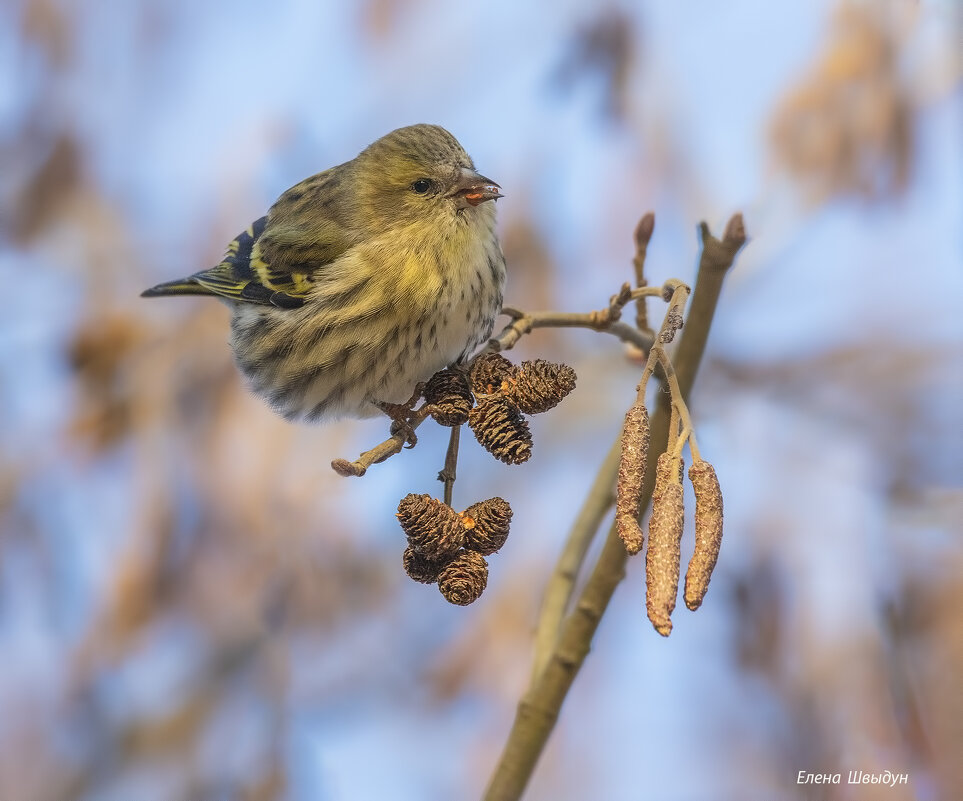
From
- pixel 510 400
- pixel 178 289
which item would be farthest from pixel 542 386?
pixel 178 289

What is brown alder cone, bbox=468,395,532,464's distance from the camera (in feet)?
5.01

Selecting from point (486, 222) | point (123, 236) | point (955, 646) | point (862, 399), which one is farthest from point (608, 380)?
point (123, 236)

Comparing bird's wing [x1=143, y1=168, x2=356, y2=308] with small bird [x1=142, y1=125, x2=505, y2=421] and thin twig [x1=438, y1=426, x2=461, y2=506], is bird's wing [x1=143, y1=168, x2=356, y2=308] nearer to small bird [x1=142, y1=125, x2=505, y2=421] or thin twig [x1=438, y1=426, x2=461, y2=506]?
small bird [x1=142, y1=125, x2=505, y2=421]

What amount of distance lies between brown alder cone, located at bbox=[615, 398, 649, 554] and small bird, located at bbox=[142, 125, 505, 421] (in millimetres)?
881

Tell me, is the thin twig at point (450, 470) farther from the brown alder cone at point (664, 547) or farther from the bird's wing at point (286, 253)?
the bird's wing at point (286, 253)

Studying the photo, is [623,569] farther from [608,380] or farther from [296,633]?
[296,633]

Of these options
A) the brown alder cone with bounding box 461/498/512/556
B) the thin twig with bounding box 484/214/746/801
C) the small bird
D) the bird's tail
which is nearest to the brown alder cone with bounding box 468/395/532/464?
the brown alder cone with bounding box 461/498/512/556

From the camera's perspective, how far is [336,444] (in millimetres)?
3303

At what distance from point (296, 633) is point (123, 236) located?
1642 millimetres

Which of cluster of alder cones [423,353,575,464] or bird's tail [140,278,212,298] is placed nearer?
cluster of alder cones [423,353,575,464]

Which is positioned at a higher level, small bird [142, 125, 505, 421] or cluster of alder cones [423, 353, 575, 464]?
small bird [142, 125, 505, 421]

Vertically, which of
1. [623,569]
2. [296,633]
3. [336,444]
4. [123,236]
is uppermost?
[123,236]

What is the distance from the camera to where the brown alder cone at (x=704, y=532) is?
1.02 metres

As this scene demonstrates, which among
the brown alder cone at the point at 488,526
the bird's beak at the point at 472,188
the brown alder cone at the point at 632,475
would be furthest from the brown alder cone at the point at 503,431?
the bird's beak at the point at 472,188
